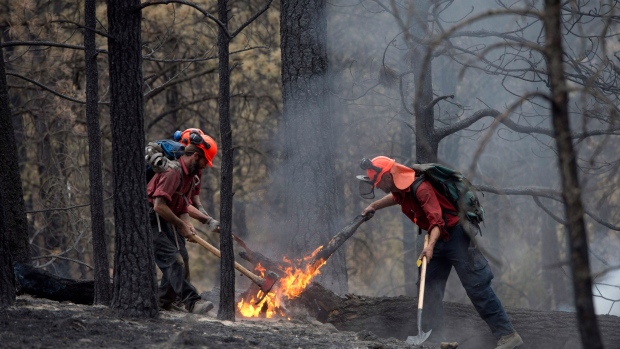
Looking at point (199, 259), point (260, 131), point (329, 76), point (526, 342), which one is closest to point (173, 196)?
point (329, 76)

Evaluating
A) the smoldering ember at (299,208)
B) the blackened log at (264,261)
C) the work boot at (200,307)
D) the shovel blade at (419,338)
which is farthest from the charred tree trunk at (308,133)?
the shovel blade at (419,338)

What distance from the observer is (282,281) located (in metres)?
7.76

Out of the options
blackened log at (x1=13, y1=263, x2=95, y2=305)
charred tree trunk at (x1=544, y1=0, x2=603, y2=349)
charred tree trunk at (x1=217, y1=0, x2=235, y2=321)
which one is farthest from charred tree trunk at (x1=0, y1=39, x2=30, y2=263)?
charred tree trunk at (x1=544, y1=0, x2=603, y2=349)

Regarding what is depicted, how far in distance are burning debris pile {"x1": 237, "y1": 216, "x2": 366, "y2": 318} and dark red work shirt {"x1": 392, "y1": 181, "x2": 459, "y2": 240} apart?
0.62 metres

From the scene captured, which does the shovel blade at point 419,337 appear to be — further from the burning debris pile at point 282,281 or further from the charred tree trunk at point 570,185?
the charred tree trunk at point 570,185

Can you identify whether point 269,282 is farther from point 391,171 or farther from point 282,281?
point 391,171

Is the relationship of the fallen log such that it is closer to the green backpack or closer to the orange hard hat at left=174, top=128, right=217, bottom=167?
the green backpack

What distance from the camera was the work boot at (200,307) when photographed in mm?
7801

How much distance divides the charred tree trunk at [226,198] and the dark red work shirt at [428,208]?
1.65 m

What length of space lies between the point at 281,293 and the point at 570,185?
4653 millimetres

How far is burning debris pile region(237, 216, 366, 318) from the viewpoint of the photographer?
25.3 feet

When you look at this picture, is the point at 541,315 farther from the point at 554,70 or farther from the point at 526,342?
the point at 554,70

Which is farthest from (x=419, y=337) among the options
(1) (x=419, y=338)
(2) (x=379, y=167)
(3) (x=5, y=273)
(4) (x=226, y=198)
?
(3) (x=5, y=273)

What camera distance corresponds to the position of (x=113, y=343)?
5.23 meters
